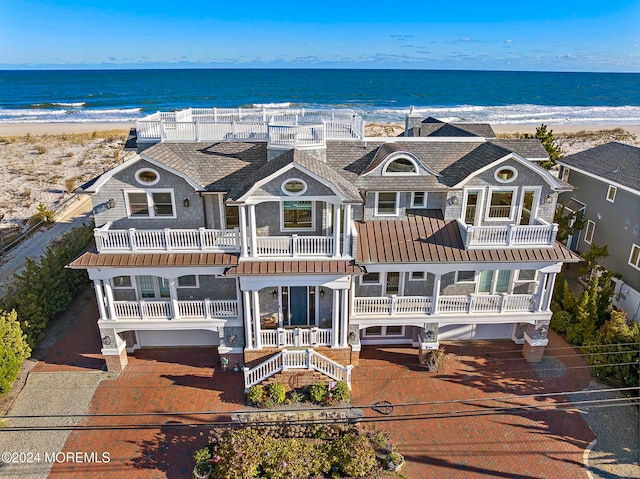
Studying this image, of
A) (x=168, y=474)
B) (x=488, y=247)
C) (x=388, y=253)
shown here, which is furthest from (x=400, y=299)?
(x=168, y=474)

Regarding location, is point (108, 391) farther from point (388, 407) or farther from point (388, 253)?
point (388, 253)

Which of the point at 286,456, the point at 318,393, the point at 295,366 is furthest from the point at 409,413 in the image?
the point at 286,456

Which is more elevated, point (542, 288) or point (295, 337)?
point (542, 288)

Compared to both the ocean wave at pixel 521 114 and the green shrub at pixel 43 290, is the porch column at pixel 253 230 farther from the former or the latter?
the ocean wave at pixel 521 114

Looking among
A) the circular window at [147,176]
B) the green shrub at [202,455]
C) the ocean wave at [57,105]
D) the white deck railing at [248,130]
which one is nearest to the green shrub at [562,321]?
the white deck railing at [248,130]

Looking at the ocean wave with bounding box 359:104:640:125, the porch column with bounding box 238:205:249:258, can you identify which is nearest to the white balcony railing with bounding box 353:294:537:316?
the porch column with bounding box 238:205:249:258

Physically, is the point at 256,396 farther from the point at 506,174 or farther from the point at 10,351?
the point at 506,174
